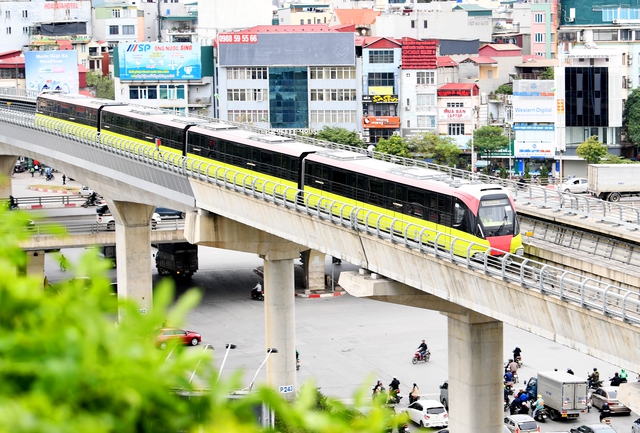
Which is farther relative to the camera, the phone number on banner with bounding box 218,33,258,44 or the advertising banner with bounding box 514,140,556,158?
the phone number on banner with bounding box 218,33,258,44

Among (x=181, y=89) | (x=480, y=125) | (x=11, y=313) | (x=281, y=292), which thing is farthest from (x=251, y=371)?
(x=181, y=89)

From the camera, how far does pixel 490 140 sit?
313ft

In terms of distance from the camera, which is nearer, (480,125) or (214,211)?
(214,211)

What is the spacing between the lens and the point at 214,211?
44.8m

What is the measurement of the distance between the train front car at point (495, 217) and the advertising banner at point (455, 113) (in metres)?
67.0

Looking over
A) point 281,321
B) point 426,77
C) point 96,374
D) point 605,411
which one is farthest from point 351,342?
point 426,77

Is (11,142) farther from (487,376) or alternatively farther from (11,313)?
(11,313)

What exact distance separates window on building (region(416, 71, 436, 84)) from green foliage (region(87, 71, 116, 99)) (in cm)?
3673

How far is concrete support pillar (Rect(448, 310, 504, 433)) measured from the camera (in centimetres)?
3186

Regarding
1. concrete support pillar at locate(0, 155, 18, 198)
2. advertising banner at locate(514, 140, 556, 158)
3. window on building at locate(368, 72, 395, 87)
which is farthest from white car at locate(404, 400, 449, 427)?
window on building at locate(368, 72, 395, 87)

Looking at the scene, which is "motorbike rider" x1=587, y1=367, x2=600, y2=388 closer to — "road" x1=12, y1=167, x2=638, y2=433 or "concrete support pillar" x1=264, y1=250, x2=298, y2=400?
"road" x1=12, y1=167, x2=638, y2=433

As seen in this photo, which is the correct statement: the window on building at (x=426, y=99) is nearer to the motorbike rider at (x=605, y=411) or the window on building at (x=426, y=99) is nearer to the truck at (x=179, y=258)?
the truck at (x=179, y=258)

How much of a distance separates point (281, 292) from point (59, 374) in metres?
39.3

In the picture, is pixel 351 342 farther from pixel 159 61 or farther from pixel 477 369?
pixel 159 61
